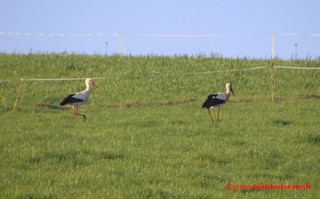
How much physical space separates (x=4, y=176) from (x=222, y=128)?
8.61 meters

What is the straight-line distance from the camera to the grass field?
445 inches

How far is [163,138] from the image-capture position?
1680 centimetres

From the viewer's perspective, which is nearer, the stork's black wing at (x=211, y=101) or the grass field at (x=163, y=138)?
the grass field at (x=163, y=138)

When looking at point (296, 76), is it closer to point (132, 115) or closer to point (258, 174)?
point (132, 115)

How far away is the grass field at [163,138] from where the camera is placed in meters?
11.3

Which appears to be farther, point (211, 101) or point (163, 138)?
point (211, 101)

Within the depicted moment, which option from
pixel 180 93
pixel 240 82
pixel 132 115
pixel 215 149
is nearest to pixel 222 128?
pixel 215 149

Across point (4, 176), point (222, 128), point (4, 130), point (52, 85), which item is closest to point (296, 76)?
point (52, 85)

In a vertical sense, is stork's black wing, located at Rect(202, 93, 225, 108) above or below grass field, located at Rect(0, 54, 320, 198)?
above

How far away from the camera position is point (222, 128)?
18781 mm

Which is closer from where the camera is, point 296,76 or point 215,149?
point 215,149

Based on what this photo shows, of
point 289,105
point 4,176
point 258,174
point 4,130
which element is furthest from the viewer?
point 289,105

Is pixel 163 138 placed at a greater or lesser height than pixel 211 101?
lesser

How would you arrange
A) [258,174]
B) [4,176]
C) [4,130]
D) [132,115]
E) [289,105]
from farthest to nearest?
1. [289,105]
2. [132,115]
3. [4,130]
4. [258,174]
5. [4,176]
